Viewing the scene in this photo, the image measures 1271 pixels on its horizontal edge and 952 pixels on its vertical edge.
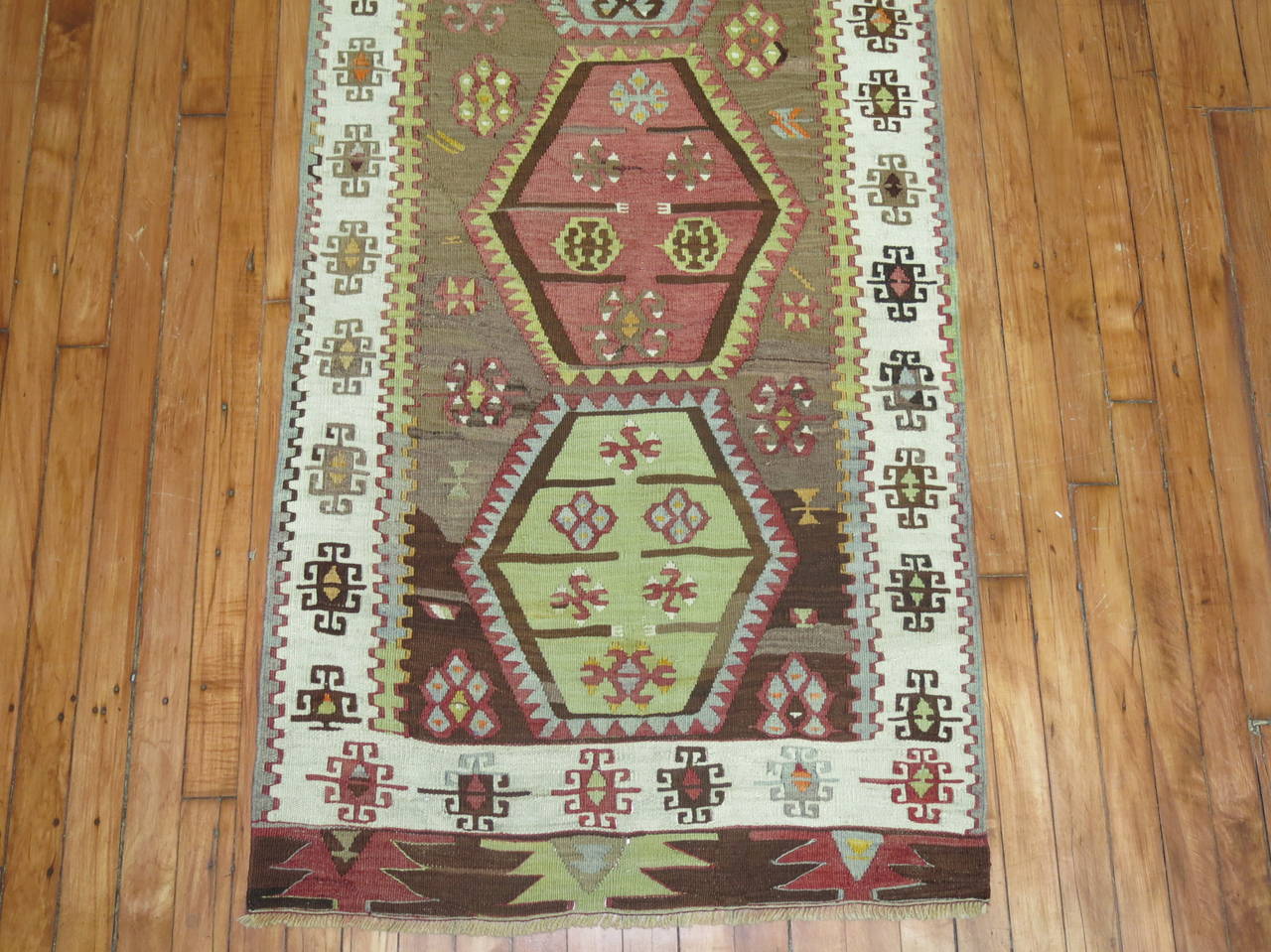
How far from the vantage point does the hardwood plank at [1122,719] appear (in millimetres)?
1597

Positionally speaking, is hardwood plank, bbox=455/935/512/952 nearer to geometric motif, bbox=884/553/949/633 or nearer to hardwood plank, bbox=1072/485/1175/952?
geometric motif, bbox=884/553/949/633

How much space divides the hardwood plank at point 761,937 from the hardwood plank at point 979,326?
761mm

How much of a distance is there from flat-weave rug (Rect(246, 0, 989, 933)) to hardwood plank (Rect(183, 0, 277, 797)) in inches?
3.4

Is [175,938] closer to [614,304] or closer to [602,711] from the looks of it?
[602,711]

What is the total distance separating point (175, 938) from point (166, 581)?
62 centimetres

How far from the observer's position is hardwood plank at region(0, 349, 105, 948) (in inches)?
62.1

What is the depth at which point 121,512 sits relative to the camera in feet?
5.60

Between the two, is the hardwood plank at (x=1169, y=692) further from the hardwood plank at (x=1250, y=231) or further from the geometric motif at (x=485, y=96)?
the geometric motif at (x=485, y=96)

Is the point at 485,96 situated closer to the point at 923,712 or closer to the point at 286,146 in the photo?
the point at 286,146

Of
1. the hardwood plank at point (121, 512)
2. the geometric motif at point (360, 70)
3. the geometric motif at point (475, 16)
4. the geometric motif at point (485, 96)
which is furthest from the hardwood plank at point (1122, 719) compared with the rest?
the hardwood plank at point (121, 512)

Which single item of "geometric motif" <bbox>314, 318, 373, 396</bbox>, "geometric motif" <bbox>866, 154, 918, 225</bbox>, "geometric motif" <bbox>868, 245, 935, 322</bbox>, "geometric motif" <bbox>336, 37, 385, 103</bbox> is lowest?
"geometric motif" <bbox>314, 318, 373, 396</bbox>

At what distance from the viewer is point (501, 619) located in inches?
65.9

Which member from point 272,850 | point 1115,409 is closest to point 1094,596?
point 1115,409

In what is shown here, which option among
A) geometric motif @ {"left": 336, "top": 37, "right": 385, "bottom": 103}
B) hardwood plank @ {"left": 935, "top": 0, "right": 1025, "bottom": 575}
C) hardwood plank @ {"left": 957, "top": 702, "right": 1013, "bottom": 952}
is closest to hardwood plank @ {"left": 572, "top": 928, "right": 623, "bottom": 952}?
hardwood plank @ {"left": 957, "top": 702, "right": 1013, "bottom": 952}
